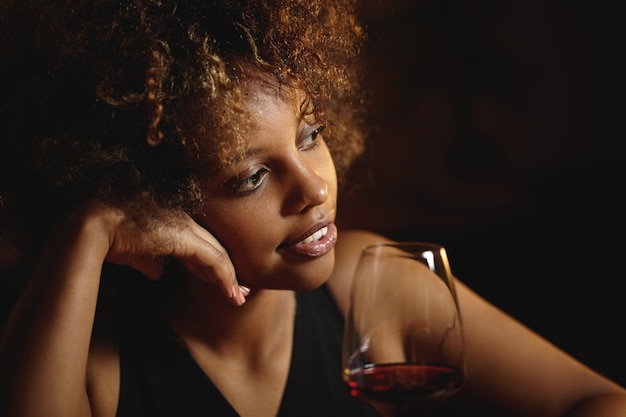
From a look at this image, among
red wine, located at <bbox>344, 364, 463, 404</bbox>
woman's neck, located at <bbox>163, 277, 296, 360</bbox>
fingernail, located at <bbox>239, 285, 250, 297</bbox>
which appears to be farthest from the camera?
woman's neck, located at <bbox>163, 277, 296, 360</bbox>

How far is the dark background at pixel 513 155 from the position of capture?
2.24 metres

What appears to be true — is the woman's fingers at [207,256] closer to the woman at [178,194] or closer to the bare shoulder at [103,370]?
the woman at [178,194]

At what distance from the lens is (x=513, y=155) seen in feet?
8.09

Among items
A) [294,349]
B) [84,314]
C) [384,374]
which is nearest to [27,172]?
[84,314]

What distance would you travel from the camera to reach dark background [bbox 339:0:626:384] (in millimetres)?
2242

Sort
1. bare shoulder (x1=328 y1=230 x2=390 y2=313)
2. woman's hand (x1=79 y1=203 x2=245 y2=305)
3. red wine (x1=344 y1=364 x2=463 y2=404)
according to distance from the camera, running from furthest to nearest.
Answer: bare shoulder (x1=328 y1=230 x2=390 y2=313) < woman's hand (x1=79 y1=203 x2=245 y2=305) < red wine (x1=344 y1=364 x2=463 y2=404)

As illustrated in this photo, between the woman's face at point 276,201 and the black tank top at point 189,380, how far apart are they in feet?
0.97

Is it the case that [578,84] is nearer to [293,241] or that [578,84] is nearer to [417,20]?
[417,20]

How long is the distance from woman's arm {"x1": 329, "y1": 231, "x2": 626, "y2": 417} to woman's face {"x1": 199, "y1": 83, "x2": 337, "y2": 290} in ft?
1.38

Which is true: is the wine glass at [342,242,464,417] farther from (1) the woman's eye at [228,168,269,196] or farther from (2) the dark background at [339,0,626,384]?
(2) the dark background at [339,0,626,384]

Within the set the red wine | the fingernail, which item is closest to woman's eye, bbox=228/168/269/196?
the fingernail

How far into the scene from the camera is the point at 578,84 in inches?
→ 92.4

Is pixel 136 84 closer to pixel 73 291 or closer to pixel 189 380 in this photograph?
pixel 73 291

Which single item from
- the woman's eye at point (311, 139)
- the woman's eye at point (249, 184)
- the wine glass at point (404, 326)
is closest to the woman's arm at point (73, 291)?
the woman's eye at point (249, 184)
